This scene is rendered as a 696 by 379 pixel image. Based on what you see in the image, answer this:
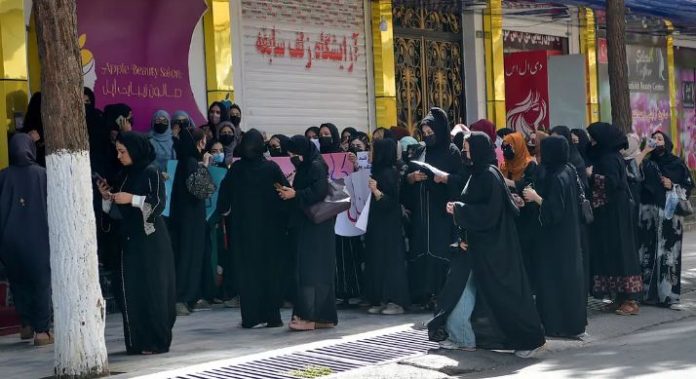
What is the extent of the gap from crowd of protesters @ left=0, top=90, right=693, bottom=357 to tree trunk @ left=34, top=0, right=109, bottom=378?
703 mm

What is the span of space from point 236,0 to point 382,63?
2.81 m

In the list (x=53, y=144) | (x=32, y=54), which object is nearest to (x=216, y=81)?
(x=32, y=54)

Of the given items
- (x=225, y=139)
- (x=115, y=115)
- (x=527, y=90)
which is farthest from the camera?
(x=527, y=90)

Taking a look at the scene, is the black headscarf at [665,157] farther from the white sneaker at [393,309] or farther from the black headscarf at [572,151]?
the white sneaker at [393,309]

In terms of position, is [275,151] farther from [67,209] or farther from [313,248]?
[67,209]

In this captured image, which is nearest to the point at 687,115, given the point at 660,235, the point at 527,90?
the point at 527,90

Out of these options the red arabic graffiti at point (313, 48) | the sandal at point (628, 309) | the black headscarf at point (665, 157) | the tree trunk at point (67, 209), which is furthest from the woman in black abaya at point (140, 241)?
the red arabic graffiti at point (313, 48)

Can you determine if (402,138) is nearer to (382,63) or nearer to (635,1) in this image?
(382,63)

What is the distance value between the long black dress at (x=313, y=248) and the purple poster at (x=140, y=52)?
3561 millimetres

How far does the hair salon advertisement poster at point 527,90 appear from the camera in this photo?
62.3 ft

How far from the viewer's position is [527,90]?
19.5 m

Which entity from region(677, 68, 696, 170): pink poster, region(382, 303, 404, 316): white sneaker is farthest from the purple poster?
region(677, 68, 696, 170): pink poster

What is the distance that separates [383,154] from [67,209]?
12.3 feet

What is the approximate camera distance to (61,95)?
26.0ft
